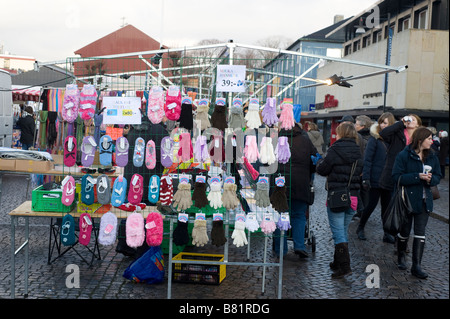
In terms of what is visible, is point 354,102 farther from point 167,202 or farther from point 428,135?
point 167,202

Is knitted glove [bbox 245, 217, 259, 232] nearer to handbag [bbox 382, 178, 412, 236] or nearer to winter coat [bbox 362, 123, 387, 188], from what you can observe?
handbag [bbox 382, 178, 412, 236]

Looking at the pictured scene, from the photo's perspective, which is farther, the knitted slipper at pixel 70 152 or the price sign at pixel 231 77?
the knitted slipper at pixel 70 152

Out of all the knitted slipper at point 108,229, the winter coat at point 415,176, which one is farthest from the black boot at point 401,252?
the knitted slipper at point 108,229

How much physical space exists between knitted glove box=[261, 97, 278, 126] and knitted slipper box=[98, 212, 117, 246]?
1.80 m

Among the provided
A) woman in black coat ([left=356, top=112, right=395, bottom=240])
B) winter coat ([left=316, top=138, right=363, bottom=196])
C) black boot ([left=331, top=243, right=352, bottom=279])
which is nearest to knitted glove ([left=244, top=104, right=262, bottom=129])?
winter coat ([left=316, top=138, right=363, bottom=196])

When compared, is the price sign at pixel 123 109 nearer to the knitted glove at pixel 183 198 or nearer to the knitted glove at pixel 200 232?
the knitted glove at pixel 183 198

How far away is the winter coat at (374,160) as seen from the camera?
813 centimetres

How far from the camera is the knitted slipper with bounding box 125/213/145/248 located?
16.7 ft

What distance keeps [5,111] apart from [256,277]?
12144mm

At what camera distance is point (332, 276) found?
609 centimetres

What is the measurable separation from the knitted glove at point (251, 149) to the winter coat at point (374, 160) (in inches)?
146

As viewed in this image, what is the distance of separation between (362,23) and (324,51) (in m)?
21.5
